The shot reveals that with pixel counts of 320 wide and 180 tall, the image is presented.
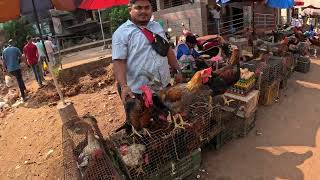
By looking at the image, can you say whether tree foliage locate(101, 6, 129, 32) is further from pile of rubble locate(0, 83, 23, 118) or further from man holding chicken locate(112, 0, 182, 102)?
man holding chicken locate(112, 0, 182, 102)

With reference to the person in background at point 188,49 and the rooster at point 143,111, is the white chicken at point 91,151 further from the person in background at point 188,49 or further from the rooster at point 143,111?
the person in background at point 188,49

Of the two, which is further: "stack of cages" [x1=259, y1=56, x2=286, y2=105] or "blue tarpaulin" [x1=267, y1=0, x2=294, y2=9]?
"blue tarpaulin" [x1=267, y1=0, x2=294, y2=9]

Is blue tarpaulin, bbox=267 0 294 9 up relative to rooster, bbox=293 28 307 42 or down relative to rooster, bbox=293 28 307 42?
up

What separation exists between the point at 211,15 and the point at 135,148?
1165 cm

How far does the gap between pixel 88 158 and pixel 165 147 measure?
0.82 metres

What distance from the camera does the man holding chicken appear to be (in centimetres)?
306

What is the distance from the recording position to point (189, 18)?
13.9 m

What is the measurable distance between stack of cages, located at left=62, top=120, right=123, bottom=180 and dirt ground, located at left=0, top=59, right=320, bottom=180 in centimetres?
150

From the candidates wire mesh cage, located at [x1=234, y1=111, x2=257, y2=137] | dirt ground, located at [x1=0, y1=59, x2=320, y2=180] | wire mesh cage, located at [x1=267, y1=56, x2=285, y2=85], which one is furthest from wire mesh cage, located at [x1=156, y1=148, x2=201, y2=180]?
wire mesh cage, located at [x1=267, y1=56, x2=285, y2=85]

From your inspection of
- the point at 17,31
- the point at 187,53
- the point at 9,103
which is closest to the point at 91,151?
the point at 187,53

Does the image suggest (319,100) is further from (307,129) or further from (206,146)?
(206,146)

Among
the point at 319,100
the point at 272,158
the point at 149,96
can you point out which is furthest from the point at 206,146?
the point at 319,100

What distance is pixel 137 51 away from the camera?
311cm

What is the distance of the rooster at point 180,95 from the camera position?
3.19 m
